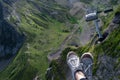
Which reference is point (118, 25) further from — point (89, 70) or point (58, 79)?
point (89, 70)

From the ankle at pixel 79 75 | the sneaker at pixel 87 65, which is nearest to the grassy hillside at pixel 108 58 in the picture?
the sneaker at pixel 87 65

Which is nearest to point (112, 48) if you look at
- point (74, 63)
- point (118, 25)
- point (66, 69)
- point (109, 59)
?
point (109, 59)

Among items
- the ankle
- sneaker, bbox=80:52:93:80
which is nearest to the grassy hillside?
sneaker, bbox=80:52:93:80

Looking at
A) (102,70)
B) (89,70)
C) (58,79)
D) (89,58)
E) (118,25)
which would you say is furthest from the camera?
(58,79)

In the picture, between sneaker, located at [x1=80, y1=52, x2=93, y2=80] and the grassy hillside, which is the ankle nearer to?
sneaker, located at [x1=80, y1=52, x2=93, y2=80]

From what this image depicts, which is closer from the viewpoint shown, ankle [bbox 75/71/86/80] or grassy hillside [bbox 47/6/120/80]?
ankle [bbox 75/71/86/80]

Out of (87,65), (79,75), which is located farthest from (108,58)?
(79,75)

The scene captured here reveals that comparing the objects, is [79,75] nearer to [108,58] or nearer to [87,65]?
[87,65]

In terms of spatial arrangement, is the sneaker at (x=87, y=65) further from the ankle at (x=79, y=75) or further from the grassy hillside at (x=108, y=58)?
the grassy hillside at (x=108, y=58)

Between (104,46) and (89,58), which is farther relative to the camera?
(104,46)

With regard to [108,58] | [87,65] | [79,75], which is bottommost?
[108,58]

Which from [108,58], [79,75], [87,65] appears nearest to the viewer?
[79,75]
